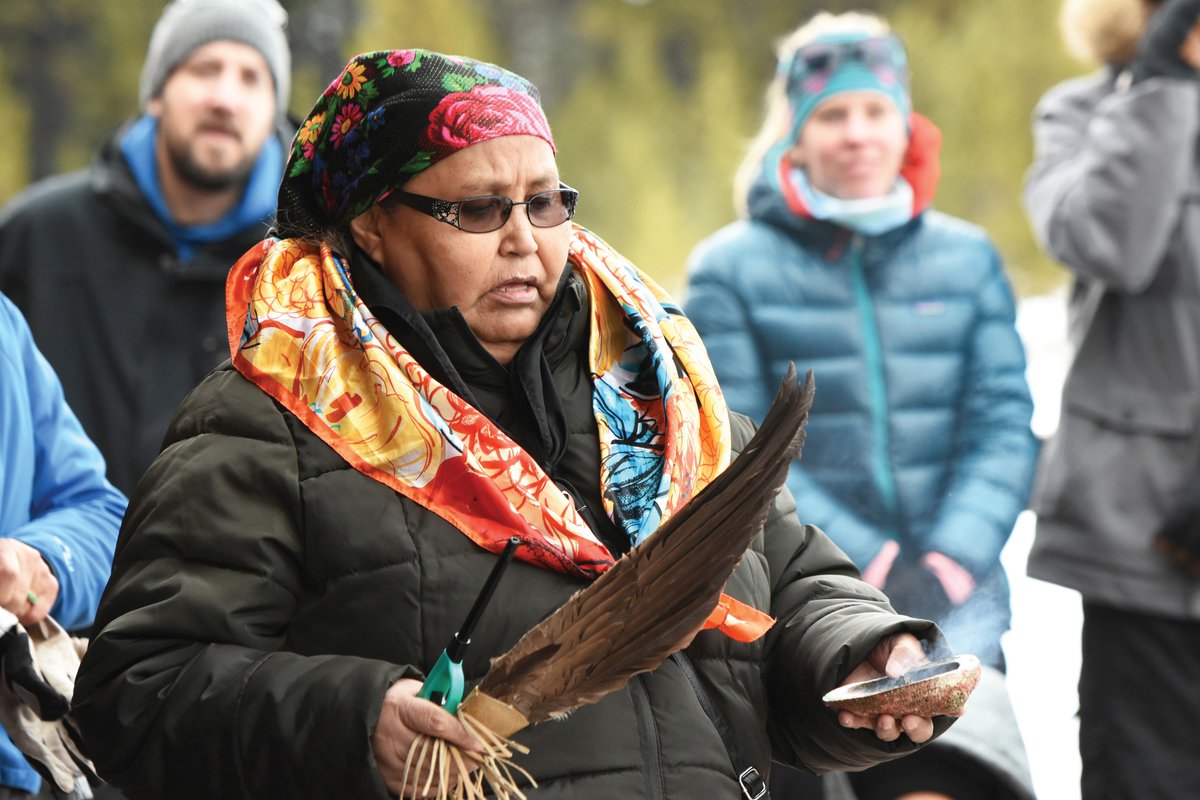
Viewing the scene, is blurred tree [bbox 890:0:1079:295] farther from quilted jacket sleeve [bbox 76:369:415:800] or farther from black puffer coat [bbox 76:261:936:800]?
quilted jacket sleeve [bbox 76:369:415:800]

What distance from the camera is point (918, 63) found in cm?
1215

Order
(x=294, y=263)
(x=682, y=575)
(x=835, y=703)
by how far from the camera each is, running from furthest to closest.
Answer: (x=294, y=263)
(x=835, y=703)
(x=682, y=575)

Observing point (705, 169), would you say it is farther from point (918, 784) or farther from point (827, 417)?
point (918, 784)

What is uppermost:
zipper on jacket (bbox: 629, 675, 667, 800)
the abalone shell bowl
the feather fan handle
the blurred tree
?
the feather fan handle

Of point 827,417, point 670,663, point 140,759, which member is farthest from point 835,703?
point 827,417

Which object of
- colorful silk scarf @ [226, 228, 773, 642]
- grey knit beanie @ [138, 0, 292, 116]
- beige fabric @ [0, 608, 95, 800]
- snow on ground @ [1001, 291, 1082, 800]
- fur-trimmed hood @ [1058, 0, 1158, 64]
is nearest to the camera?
colorful silk scarf @ [226, 228, 773, 642]

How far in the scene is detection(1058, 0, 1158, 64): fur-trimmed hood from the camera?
486cm

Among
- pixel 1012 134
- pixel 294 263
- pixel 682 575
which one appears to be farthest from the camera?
→ pixel 1012 134

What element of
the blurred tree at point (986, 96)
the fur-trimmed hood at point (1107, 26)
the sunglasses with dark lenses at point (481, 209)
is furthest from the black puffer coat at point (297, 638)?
the blurred tree at point (986, 96)

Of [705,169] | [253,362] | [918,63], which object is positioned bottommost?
[705,169]

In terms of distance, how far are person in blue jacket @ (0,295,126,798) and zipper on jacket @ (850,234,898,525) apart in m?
2.05

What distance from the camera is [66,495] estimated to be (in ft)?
10.4

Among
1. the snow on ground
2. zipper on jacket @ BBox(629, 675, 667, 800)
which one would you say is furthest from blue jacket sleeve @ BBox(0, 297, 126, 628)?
the snow on ground

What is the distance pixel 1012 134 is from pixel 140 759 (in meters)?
10.6
